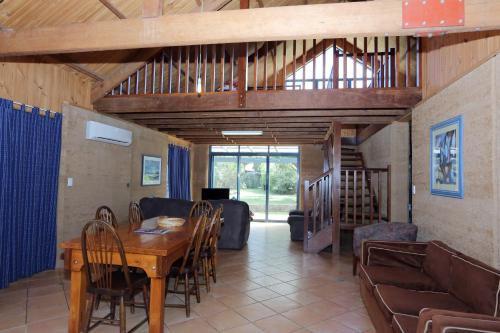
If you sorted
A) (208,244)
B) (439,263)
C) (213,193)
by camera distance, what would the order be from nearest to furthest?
(439,263)
(208,244)
(213,193)

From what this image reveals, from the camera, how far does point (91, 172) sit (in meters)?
5.23

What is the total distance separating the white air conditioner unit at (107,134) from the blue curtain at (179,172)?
2390mm

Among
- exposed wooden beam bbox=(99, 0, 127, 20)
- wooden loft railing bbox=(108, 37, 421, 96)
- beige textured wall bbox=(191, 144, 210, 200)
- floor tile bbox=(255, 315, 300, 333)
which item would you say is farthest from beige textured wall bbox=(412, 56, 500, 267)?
beige textured wall bbox=(191, 144, 210, 200)

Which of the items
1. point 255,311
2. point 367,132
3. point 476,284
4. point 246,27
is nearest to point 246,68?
point 246,27

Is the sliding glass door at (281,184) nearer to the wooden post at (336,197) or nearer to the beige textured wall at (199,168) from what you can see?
the beige textured wall at (199,168)

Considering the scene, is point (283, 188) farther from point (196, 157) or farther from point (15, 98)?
point (15, 98)

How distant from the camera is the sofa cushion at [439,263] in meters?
2.67

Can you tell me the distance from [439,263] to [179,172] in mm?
7255

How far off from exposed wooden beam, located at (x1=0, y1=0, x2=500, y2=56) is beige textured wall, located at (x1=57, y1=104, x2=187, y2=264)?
190cm

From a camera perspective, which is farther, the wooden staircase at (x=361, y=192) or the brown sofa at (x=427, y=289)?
the wooden staircase at (x=361, y=192)

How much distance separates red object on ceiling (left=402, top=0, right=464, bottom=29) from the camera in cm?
235

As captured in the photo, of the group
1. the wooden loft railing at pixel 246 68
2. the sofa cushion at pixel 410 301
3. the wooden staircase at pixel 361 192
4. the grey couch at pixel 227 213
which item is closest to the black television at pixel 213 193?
the wooden loft railing at pixel 246 68

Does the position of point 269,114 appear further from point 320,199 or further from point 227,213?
point 227,213

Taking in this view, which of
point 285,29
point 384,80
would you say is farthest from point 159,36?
point 384,80
